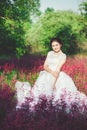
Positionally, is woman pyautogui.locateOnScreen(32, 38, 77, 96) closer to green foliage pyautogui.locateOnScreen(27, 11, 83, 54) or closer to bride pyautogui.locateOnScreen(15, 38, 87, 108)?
bride pyautogui.locateOnScreen(15, 38, 87, 108)

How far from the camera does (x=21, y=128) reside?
5.24 metres

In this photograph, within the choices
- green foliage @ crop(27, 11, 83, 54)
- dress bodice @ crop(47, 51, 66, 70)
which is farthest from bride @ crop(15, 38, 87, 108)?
green foliage @ crop(27, 11, 83, 54)

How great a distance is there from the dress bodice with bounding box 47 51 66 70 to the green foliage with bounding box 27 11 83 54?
772 inches

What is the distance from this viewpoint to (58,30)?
3023 centimetres

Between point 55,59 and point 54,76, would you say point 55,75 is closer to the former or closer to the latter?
point 54,76

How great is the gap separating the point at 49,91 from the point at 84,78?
10.1 ft

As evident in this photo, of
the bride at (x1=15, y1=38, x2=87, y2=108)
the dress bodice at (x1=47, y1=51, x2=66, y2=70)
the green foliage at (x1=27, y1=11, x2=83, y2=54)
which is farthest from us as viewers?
the green foliage at (x1=27, y1=11, x2=83, y2=54)

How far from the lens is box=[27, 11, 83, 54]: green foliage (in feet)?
99.1

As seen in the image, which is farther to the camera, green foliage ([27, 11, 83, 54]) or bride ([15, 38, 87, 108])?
green foliage ([27, 11, 83, 54])

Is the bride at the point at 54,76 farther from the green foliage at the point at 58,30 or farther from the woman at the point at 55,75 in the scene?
the green foliage at the point at 58,30

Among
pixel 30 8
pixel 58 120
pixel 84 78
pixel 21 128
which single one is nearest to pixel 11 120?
pixel 21 128

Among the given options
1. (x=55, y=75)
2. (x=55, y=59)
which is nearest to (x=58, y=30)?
(x=55, y=59)

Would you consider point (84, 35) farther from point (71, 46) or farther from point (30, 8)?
point (30, 8)

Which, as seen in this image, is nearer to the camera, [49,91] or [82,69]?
[49,91]
